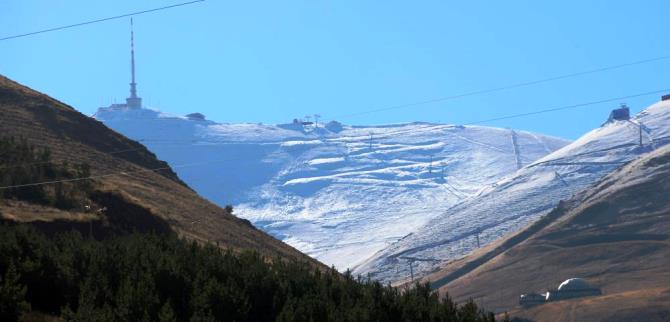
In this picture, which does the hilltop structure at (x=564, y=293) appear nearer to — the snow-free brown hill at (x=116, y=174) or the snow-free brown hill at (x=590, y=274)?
the snow-free brown hill at (x=590, y=274)

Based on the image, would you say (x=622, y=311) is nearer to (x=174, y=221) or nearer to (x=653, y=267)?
(x=653, y=267)

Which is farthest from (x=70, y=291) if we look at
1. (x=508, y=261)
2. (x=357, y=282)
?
(x=508, y=261)

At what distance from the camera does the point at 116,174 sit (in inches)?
2908

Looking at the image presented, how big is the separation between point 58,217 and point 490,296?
12307 centimetres

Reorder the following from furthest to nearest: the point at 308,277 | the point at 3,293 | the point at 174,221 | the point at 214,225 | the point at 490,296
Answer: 1. the point at 490,296
2. the point at 214,225
3. the point at 174,221
4. the point at 308,277
5. the point at 3,293

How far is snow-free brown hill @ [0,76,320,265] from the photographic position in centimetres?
6241

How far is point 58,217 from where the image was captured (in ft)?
176

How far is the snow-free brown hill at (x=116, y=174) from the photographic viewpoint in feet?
205

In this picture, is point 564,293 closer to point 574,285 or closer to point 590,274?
point 574,285

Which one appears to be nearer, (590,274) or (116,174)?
(116,174)

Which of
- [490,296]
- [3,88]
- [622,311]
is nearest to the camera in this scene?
[3,88]

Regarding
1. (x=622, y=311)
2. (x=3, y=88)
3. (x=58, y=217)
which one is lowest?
(x=622, y=311)

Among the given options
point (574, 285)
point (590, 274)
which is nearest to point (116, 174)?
point (574, 285)

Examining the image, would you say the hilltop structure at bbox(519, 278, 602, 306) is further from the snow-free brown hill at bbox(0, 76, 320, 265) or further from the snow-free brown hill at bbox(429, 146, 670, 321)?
the snow-free brown hill at bbox(0, 76, 320, 265)
